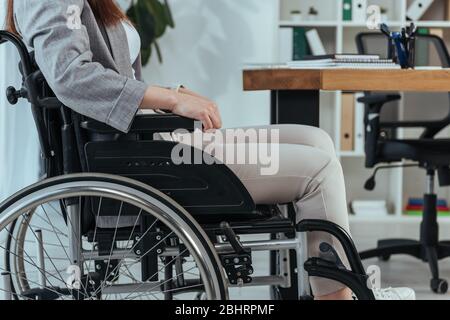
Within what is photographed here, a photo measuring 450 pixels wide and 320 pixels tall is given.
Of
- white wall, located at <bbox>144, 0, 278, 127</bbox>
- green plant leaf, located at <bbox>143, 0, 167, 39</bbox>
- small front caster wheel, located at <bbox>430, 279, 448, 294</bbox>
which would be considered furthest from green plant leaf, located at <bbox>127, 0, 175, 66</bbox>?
small front caster wheel, located at <bbox>430, 279, 448, 294</bbox>

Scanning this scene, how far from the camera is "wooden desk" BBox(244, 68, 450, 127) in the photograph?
185 cm

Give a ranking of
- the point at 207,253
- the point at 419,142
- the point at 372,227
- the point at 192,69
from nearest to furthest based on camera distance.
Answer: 1. the point at 207,253
2. the point at 419,142
3. the point at 372,227
4. the point at 192,69

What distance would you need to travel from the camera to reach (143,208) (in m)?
1.20

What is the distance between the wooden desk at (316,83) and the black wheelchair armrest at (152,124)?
72 centimetres

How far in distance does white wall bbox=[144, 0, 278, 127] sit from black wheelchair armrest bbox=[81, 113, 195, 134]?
2.59 m

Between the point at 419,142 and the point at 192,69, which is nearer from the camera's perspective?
the point at 419,142

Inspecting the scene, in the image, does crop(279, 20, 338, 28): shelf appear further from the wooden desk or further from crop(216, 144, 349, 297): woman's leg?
crop(216, 144, 349, 297): woman's leg

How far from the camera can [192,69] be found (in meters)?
3.82

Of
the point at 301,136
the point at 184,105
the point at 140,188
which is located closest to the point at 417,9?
the point at 301,136

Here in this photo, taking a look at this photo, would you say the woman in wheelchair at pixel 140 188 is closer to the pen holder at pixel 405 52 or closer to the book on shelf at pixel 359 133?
the pen holder at pixel 405 52
